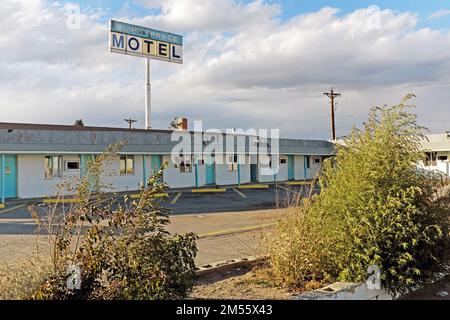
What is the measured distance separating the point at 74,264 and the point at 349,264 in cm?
349

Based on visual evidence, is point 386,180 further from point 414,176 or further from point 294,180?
point 294,180

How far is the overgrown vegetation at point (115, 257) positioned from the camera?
4.20 metres

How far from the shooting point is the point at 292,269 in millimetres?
6016

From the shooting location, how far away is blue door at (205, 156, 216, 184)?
29.5 metres

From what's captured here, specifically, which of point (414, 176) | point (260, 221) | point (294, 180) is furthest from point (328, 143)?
point (414, 176)

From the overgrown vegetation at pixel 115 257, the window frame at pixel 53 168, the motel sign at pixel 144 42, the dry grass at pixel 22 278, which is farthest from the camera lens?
the motel sign at pixel 144 42

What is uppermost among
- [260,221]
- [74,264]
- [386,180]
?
[386,180]

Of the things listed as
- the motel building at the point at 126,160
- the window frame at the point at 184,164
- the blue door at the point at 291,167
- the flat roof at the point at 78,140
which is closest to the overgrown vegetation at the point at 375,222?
the motel building at the point at 126,160

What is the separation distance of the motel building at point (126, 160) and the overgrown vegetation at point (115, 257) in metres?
10.4

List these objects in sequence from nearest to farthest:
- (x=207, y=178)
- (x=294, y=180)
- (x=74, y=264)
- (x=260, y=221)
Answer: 1. (x=74, y=264)
2. (x=260, y=221)
3. (x=207, y=178)
4. (x=294, y=180)

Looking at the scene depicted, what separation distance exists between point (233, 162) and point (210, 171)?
7.31 feet

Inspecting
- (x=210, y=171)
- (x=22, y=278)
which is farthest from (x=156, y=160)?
(x=22, y=278)

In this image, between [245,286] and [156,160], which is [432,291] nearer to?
[245,286]

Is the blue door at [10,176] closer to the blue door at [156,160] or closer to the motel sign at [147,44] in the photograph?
the blue door at [156,160]
